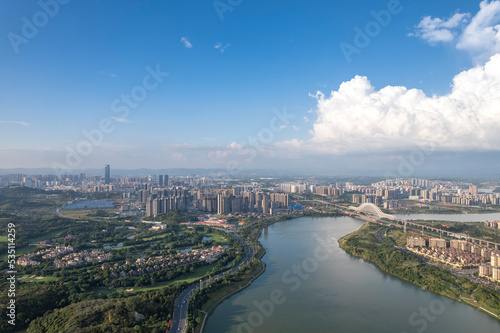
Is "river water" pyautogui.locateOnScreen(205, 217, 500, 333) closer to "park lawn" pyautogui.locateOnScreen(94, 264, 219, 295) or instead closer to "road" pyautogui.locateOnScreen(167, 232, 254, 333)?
"road" pyautogui.locateOnScreen(167, 232, 254, 333)

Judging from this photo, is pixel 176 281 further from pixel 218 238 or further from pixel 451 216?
pixel 451 216

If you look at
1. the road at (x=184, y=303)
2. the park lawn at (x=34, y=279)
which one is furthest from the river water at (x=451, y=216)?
the park lawn at (x=34, y=279)

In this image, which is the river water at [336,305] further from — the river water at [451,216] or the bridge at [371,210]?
the river water at [451,216]

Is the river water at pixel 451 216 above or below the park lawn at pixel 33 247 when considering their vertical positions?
below

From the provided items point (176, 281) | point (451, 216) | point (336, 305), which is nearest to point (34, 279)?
point (176, 281)

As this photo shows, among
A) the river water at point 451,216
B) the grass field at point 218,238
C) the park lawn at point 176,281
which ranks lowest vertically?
the river water at point 451,216

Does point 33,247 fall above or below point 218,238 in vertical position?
above
